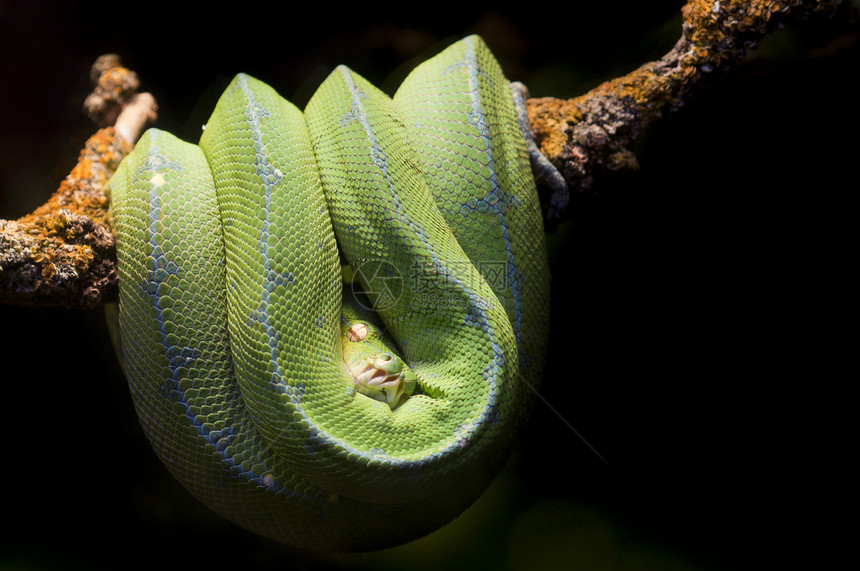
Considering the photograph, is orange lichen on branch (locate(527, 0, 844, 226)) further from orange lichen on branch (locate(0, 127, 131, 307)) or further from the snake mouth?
orange lichen on branch (locate(0, 127, 131, 307))

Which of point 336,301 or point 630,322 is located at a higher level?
point 336,301

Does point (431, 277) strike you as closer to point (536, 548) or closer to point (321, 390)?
point (321, 390)

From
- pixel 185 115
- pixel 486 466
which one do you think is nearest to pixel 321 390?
pixel 486 466

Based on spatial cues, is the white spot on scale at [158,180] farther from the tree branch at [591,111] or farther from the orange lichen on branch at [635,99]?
the orange lichen on branch at [635,99]

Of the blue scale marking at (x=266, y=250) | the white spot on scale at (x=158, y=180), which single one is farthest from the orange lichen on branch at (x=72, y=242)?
the blue scale marking at (x=266, y=250)

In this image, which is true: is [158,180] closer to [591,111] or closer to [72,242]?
[72,242]

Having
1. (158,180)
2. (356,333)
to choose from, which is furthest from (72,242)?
(356,333)
